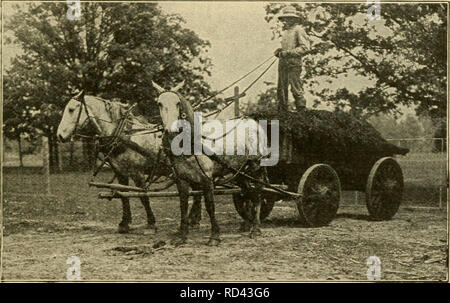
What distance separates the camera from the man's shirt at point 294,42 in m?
7.75

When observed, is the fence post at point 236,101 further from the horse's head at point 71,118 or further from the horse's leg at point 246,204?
the horse's head at point 71,118

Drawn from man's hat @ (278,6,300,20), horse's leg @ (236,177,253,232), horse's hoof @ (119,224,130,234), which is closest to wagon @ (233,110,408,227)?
horse's leg @ (236,177,253,232)

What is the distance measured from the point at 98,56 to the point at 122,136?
1.42 m

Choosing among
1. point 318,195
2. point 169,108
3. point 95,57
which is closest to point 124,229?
point 169,108

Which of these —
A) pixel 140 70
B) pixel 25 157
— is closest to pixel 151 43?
pixel 140 70

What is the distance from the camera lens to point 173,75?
8.12 m

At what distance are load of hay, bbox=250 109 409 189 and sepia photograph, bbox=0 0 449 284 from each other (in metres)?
0.03

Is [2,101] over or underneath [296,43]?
underneath

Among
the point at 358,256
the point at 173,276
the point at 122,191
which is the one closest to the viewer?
the point at 173,276

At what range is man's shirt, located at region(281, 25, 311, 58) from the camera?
775 centimetres

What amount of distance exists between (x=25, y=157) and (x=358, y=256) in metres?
5.15

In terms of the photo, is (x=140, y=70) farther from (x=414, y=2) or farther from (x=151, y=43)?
(x=414, y=2)

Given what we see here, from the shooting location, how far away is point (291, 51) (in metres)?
7.74

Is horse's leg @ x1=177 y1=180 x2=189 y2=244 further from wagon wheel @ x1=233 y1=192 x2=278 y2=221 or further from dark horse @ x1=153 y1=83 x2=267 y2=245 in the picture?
wagon wheel @ x1=233 y1=192 x2=278 y2=221
